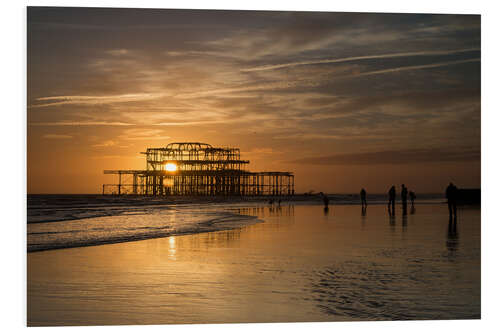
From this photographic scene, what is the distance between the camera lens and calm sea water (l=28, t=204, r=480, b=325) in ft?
18.9

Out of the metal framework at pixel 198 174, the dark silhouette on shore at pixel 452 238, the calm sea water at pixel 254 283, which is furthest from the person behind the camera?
the metal framework at pixel 198 174

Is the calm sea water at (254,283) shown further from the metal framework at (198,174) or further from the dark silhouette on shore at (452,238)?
the metal framework at (198,174)

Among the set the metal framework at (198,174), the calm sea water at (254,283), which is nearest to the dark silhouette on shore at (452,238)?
the calm sea water at (254,283)

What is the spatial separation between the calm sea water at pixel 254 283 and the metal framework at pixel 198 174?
220 ft

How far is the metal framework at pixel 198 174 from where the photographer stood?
8044 cm

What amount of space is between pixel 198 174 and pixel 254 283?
256 ft

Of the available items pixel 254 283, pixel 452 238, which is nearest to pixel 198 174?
pixel 452 238

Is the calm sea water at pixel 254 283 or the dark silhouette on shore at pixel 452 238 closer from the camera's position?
the calm sea water at pixel 254 283

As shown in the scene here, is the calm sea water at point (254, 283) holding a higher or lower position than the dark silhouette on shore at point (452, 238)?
lower

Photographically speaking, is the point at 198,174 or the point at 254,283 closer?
the point at 254,283

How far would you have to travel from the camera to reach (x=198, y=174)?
8431 cm

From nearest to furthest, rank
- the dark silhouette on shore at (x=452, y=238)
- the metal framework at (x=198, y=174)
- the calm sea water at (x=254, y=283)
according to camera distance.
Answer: the calm sea water at (x=254, y=283) → the dark silhouette on shore at (x=452, y=238) → the metal framework at (x=198, y=174)

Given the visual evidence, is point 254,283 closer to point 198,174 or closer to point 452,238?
point 452,238
